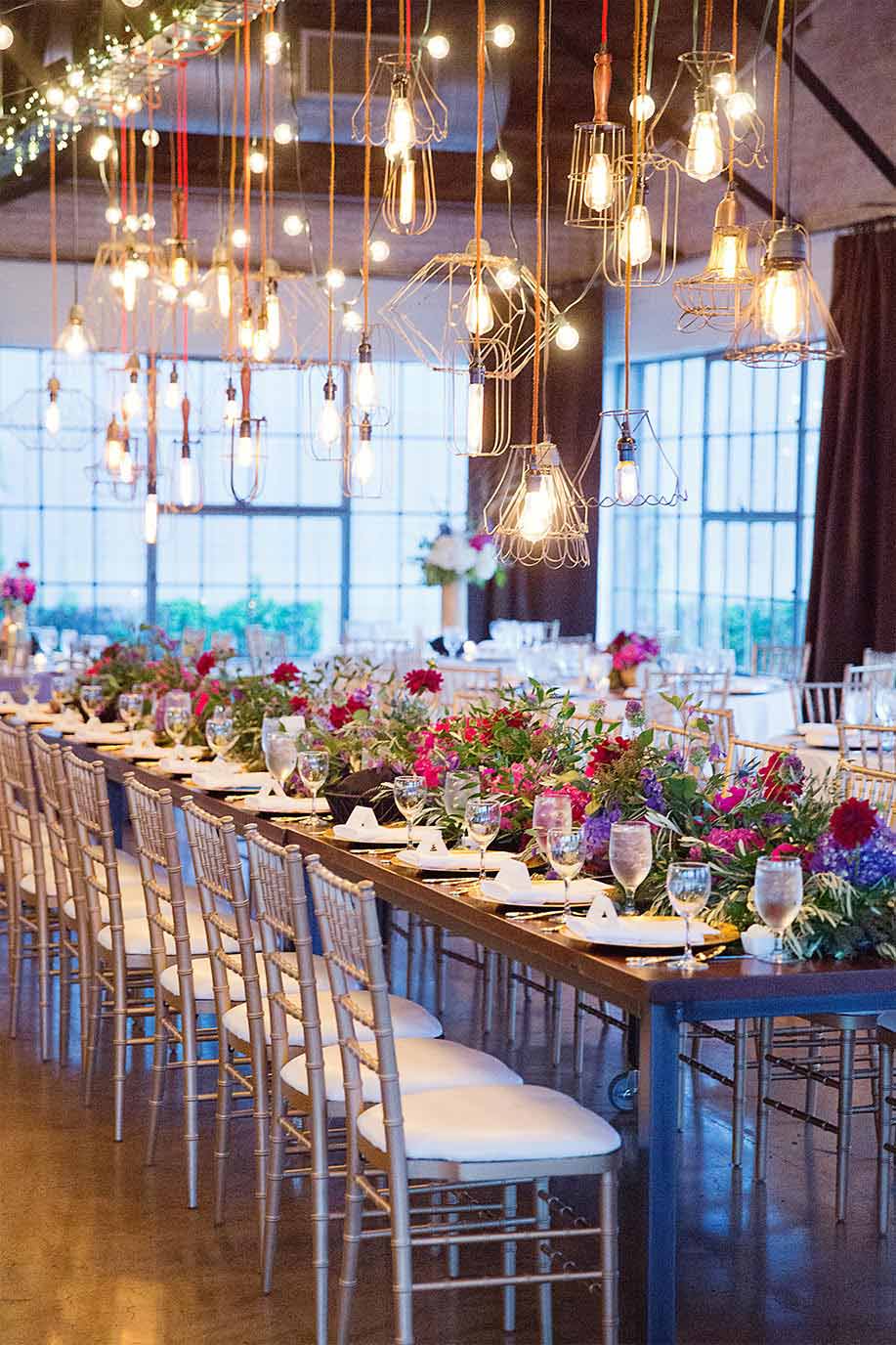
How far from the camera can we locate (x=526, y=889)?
362 centimetres

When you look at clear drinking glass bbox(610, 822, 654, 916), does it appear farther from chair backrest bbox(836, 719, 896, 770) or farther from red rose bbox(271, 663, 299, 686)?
chair backrest bbox(836, 719, 896, 770)

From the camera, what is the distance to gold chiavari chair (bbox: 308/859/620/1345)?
3057 mm

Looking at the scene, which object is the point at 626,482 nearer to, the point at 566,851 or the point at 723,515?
the point at 566,851

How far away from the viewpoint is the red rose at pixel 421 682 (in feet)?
18.3

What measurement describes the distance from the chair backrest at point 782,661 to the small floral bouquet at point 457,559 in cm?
181

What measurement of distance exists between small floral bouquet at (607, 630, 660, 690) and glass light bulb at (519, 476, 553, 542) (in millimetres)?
5244

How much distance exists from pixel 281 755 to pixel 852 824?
2.12 metres

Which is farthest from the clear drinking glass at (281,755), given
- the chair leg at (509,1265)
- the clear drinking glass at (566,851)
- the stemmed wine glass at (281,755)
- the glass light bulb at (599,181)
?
the chair leg at (509,1265)

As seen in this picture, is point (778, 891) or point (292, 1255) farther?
point (292, 1255)

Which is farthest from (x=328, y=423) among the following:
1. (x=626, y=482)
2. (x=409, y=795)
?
(x=409, y=795)

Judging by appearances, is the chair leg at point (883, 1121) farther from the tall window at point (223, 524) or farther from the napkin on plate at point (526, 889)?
the tall window at point (223, 524)

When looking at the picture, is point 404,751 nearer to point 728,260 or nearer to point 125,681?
point 728,260

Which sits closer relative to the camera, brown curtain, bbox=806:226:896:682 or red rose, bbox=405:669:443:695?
red rose, bbox=405:669:443:695

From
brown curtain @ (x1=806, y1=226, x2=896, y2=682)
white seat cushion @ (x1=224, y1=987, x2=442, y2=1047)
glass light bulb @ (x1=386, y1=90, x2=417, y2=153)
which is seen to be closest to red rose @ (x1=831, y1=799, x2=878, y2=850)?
white seat cushion @ (x1=224, y1=987, x2=442, y2=1047)
